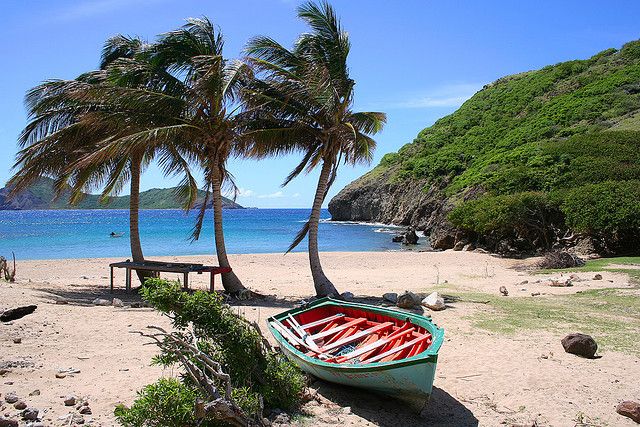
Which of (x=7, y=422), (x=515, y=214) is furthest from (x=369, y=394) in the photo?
(x=515, y=214)

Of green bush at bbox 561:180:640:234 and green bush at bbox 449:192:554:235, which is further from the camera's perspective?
green bush at bbox 449:192:554:235

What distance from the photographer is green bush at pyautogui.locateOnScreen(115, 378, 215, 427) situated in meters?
4.66

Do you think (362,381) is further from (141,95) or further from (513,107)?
(513,107)

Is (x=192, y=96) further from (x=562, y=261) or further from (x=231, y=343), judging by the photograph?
(x=562, y=261)

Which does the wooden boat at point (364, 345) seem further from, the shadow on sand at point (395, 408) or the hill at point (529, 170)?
the hill at point (529, 170)

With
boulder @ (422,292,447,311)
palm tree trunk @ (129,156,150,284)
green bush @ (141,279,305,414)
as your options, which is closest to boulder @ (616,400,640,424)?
green bush @ (141,279,305,414)

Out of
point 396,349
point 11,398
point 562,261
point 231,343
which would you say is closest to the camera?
point 11,398

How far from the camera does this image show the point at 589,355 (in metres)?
8.28

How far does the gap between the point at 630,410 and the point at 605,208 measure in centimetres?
1861

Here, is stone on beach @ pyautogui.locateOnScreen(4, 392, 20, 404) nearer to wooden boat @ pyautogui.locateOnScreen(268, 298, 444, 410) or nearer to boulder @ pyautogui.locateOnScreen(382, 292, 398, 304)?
wooden boat @ pyautogui.locateOnScreen(268, 298, 444, 410)

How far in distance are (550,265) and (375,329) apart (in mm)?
14760

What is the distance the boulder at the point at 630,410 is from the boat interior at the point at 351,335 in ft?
7.54

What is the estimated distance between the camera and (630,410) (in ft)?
20.2

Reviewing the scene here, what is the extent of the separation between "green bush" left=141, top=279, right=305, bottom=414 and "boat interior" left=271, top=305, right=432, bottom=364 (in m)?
1.06
